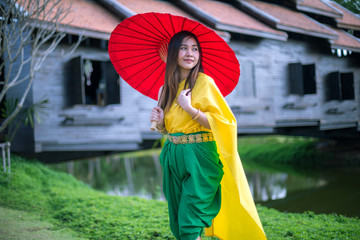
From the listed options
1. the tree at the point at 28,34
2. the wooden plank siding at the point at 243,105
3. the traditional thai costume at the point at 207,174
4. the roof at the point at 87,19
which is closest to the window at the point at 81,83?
the wooden plank siding at the point at 243,105

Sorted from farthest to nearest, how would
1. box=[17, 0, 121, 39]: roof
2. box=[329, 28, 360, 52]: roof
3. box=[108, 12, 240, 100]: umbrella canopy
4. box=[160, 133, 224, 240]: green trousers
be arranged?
1. box=[329, 28, 360, 52]: roof
2. box=[17, 0, 121, 39]: roof
3. box=[108, 12, 240, 100]: umbrella canopy
4. box=[160, 133, 224, 240]: green trousers

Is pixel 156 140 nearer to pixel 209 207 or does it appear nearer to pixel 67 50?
pixel 67 50

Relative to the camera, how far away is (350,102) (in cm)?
1331

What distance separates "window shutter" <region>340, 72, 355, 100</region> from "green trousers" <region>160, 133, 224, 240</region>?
37.3 feet

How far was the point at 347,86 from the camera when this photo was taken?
1260 cm

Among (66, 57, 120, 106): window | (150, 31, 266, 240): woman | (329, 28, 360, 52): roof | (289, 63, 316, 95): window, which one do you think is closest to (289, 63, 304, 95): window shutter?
(289, 63, 316, 95): window

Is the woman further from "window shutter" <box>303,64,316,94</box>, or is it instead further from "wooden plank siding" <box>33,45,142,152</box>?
"window shutter" <box>303,64,316,94</box>

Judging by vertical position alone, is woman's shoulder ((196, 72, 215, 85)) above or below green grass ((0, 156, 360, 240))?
above

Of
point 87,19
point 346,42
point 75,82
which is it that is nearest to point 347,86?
point 346,42

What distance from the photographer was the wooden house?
8195 mm

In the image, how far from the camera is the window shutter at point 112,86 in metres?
8.44

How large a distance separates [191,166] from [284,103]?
9.89 metres

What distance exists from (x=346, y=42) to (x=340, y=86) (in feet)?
5.21

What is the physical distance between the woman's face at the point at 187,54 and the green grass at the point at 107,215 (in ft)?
7.39
